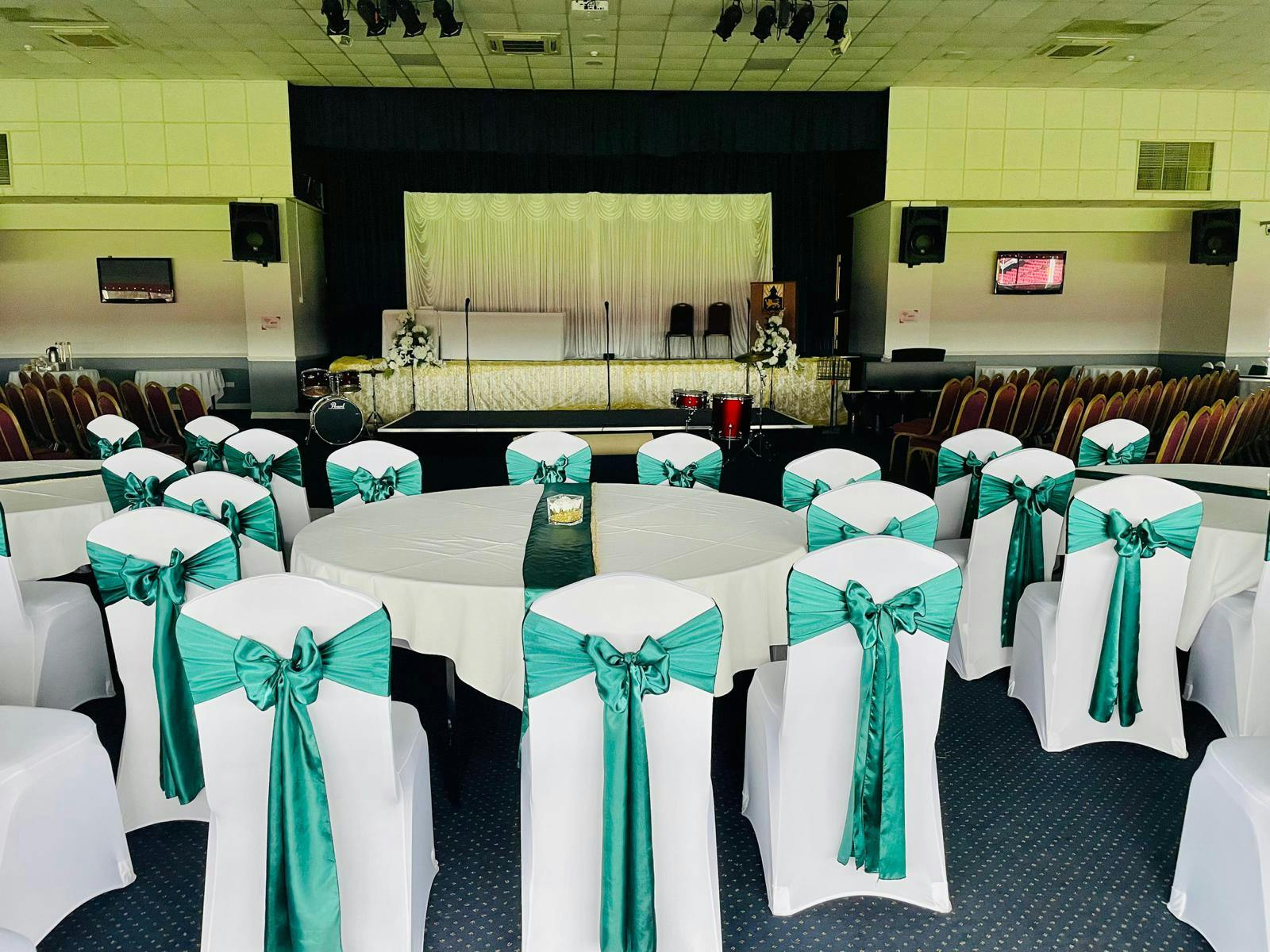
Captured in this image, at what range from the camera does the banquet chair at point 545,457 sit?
437cm

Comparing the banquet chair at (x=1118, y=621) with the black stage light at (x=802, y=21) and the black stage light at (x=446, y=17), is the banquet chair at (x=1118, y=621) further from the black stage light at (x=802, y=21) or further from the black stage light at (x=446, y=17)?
the black stage light at (x=446, y=17)

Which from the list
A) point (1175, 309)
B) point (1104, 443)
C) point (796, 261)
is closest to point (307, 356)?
point (796, 261)

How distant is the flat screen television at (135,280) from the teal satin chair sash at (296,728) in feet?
39.4

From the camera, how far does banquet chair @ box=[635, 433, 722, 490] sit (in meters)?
4.34

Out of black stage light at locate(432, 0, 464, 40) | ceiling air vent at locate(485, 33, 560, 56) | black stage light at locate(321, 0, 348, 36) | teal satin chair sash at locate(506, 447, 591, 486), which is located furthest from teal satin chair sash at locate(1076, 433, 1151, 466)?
black stage light at locate(321, 0, 348, 36)

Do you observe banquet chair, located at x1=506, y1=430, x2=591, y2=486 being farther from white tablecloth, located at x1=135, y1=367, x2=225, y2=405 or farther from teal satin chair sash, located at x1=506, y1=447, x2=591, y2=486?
white tablecloth, located at x1=135, y1=367, x2=225, y2=405

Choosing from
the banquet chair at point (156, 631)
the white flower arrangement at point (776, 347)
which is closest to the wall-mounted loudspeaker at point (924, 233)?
the white flower arrangement at point (776, 347)

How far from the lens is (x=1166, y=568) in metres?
3.03

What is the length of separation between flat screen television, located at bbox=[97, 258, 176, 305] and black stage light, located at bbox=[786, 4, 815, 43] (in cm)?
887

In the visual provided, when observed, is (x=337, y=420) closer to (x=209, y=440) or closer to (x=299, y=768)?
(x=209, y=440)

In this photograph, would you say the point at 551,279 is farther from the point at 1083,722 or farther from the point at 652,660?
the point at 652,660

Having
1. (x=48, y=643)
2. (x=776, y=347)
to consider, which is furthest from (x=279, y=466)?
(x=776, y=347)

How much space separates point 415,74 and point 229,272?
4.46 metres

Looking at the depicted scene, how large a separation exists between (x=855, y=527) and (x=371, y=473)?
2257 millimetres
